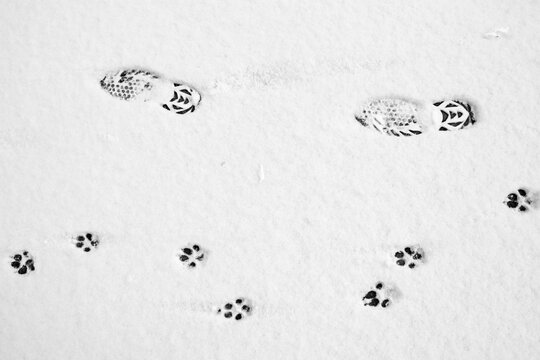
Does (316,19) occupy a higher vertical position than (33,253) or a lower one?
higher

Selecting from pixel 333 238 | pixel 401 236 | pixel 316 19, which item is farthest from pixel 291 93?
pixel 401 236

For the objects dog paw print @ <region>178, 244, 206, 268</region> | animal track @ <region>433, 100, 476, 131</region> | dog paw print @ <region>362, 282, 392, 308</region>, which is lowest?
dog paw print @ <region>362, 282, 392, 308</region>

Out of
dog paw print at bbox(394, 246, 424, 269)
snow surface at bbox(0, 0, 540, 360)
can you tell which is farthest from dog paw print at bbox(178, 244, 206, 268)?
dog paw print at bbox(394, 246, 424, 269)

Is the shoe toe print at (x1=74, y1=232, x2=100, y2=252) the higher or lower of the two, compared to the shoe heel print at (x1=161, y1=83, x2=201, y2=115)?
lower

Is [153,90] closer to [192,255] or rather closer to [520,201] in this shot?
[192,255]

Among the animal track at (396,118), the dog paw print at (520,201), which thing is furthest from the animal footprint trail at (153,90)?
the dog paw print at (520,201)

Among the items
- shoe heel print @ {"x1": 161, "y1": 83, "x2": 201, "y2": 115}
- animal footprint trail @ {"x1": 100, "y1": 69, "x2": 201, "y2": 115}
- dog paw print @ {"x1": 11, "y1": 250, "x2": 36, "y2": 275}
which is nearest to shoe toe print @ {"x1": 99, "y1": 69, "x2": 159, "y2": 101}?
animal footprint trail @ {"x1": 100, "y1": 69, "x2": 201, "y2": 115}

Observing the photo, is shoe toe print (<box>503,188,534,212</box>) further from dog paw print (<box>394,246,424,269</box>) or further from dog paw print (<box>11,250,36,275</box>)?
dog paw print (<box>11,250,36,275</box>)

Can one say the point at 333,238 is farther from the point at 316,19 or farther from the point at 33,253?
the point at 33,253
